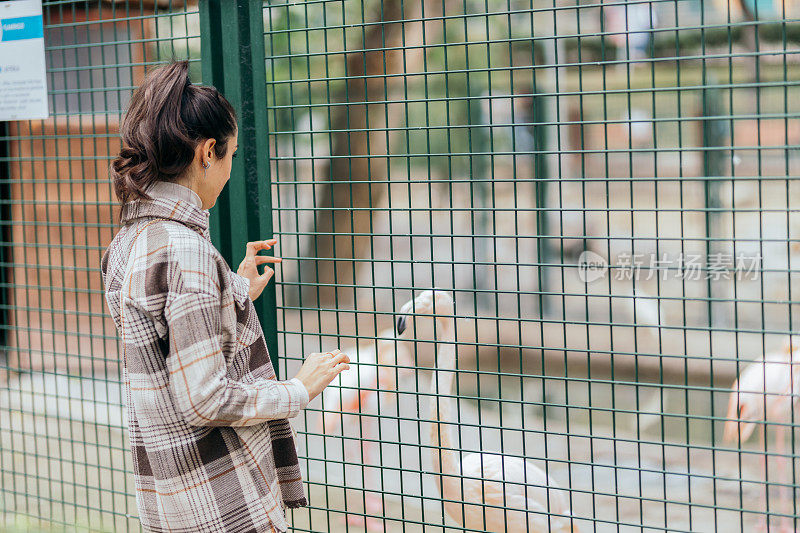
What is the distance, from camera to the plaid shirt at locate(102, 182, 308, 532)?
1619 millimetres

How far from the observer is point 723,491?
16.7 feet

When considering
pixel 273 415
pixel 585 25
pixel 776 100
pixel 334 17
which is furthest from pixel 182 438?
pixel 585 25

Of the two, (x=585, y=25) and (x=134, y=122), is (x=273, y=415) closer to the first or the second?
(x=134, y=122)

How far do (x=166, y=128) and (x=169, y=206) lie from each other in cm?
15

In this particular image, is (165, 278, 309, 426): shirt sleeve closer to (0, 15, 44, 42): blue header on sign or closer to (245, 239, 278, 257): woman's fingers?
(245, 239, 278, 257): woman's fingers

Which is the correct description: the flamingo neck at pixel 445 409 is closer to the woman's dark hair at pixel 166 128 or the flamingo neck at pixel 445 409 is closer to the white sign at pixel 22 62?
the woman's dark hair at pixel 166 128

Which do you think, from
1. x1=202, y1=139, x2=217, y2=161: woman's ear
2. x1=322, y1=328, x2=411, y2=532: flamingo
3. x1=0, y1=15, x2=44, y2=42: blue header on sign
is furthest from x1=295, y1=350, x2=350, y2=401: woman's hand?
x1=322, y1=328, x2=411, y2=532: flamingo

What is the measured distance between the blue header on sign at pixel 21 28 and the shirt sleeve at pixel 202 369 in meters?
1.88

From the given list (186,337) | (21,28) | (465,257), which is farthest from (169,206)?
Answer: (465,257)

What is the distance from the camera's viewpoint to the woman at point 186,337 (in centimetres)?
163

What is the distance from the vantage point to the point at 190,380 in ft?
5.27

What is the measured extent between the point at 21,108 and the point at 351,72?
460cm

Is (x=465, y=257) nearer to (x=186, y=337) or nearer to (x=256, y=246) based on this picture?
(x=256, y=246)

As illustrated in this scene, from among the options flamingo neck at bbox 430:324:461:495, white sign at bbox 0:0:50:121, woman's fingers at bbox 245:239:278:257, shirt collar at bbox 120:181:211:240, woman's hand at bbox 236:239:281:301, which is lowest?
flamingo neck at bbox 430:324:461:495
